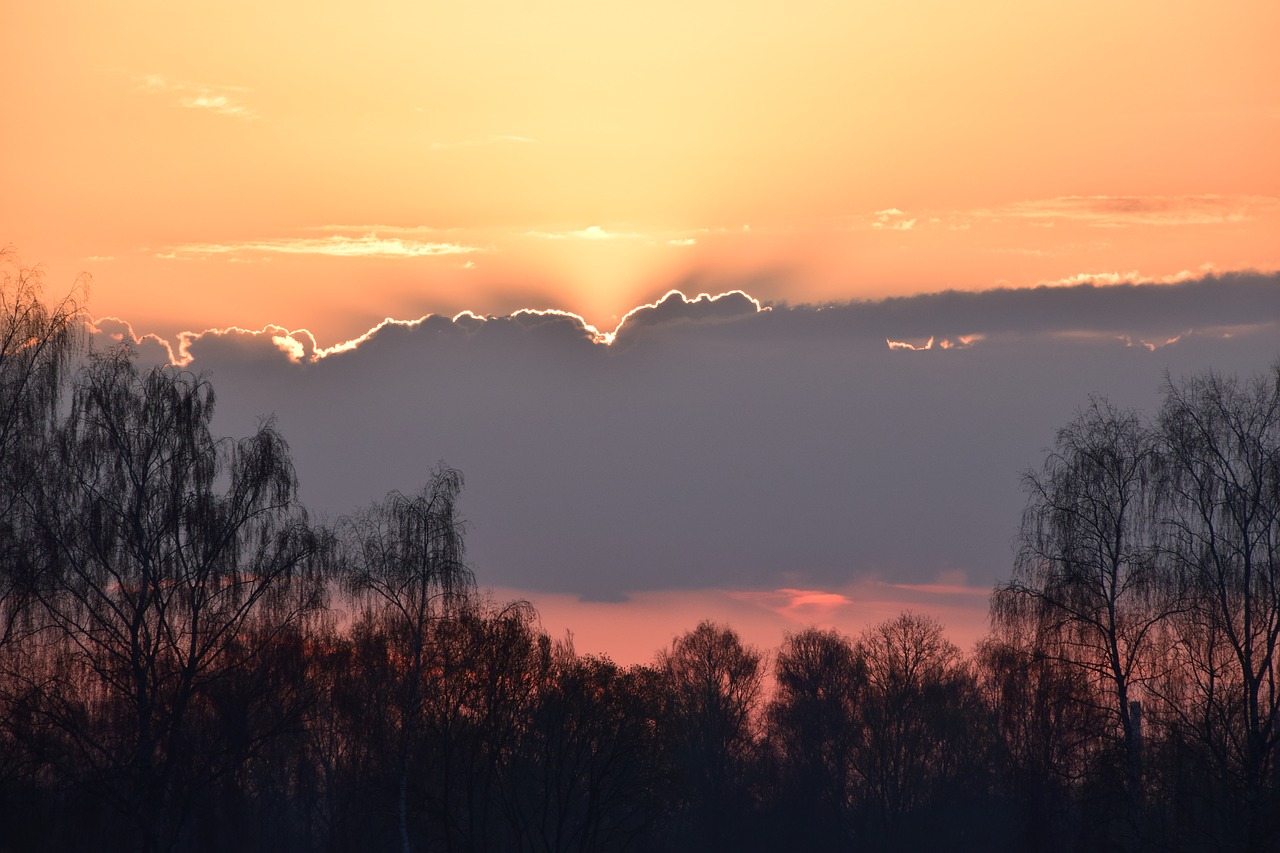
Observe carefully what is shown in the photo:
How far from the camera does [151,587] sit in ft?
144

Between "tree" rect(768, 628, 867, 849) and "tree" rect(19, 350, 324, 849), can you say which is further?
"tree" rect(768, 628, 867, 849)

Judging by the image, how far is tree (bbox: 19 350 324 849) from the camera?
41125 millimetres

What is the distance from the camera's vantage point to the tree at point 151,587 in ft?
135

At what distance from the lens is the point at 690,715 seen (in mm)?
118188

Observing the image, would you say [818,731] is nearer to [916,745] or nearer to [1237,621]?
[916,745]

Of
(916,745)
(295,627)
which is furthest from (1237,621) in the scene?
(916,745)

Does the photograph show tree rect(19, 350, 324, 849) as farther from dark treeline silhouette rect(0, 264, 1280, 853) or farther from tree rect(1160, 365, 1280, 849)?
tree rect(1160, 365, 1280, 849)

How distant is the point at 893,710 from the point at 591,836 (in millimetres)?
54220

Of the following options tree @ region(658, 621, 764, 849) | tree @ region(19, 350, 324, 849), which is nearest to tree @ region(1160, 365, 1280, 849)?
tree @ region(19, 350, 324, 849)

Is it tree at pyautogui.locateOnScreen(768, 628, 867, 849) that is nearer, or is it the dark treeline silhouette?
the dark treeline silhouette

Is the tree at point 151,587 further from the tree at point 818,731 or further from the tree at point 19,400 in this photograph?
the tree at point 818,731

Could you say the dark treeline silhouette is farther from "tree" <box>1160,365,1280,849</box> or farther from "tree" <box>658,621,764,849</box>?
"tree" <box>658,621,764,849</box>

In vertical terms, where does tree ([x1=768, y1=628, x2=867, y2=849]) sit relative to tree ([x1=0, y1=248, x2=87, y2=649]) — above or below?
below

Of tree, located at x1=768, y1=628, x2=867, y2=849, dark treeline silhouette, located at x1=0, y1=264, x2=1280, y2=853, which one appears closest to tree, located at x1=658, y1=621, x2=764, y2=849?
tree, located at x1=768, y1=628, x2=867, y2=849
